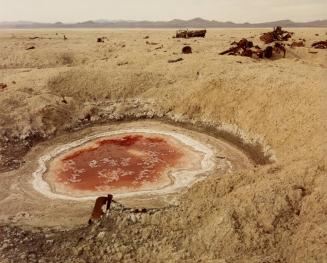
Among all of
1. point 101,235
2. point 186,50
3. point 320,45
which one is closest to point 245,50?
point 186,50

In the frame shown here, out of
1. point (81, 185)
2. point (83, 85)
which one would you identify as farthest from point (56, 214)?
point (83, 85)

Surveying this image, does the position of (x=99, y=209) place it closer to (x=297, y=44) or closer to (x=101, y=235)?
(x=101, y=235)

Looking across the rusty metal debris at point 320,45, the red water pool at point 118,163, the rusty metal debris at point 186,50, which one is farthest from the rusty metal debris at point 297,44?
the red water pool at point 118,163

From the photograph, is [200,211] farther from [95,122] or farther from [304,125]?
[95,122]

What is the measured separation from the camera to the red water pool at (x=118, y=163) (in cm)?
1650

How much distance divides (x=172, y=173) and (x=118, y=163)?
2.72 metres

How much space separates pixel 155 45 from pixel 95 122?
15.0 metres

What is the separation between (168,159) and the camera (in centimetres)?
1842

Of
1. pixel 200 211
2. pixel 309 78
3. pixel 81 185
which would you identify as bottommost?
pixel 81 185

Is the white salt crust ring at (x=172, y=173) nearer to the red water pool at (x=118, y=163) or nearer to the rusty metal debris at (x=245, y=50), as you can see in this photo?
the red water pool at (x=118, y=163)

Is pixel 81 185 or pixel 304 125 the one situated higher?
pixel 304 125

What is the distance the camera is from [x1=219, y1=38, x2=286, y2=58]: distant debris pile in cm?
2825

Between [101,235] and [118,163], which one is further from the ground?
[101,235]

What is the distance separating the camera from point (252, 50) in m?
29.3
